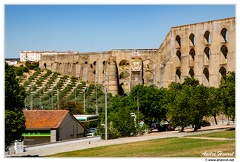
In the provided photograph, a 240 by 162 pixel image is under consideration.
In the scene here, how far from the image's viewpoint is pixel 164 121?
49812 mm

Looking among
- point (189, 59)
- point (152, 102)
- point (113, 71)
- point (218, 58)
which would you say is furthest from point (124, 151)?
point (113, 71)

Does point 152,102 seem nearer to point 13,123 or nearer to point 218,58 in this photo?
point 218,58

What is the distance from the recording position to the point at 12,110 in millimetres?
23328

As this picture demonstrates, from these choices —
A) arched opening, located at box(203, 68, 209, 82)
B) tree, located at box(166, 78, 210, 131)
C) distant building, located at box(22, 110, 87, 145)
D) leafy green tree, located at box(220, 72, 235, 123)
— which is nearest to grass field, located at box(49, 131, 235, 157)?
leafy green tree, located at box(220, 72, 235, 123)

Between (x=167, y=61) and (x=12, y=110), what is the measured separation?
1764 inches

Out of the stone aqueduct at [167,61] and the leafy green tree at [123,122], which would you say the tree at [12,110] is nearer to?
the leafy green tree at [123,122]

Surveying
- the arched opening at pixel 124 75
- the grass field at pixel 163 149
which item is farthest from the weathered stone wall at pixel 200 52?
the grass field at pixel 163 149

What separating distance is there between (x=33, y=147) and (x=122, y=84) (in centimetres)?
5268

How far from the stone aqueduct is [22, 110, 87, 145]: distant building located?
940 inches

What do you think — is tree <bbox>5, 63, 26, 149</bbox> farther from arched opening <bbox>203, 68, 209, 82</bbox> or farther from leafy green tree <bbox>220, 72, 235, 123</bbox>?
arched opening <bbox>203, 68, 209, 82</bbox>

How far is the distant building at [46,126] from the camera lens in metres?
33.0

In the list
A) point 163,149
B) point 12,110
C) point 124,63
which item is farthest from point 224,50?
point 12,110

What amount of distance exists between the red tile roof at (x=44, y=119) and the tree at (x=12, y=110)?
928cm

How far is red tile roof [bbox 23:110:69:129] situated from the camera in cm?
3322
